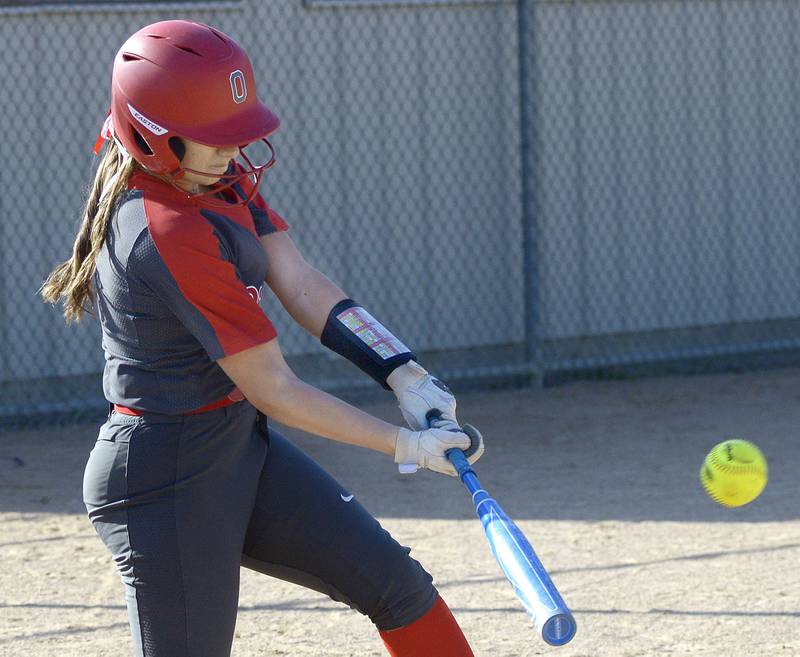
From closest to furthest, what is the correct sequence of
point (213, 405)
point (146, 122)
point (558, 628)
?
point (558, 628)
point (146, 122)
point (213, 405)

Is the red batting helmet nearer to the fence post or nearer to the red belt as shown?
the red belt

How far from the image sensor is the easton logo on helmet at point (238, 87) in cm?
266

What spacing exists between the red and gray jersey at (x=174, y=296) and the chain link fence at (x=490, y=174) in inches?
181

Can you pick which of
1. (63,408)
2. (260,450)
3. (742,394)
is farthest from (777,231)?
(260,450)

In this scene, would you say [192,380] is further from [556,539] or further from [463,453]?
[556,539]

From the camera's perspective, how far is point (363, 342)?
302 cm

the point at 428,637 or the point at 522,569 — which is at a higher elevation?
the point at 522,569

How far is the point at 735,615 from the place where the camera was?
423 centimetres

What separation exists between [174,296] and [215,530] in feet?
1.64

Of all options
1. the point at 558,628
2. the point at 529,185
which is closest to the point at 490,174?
the point at 529,185

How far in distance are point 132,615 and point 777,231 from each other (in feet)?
22.5

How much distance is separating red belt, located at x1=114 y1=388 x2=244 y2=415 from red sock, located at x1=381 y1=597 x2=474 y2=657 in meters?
0.65

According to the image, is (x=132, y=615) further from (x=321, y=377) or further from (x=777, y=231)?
(x=777, y=231)

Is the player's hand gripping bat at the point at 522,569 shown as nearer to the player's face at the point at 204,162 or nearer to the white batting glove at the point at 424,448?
the white batting glove at the point at 424,448
